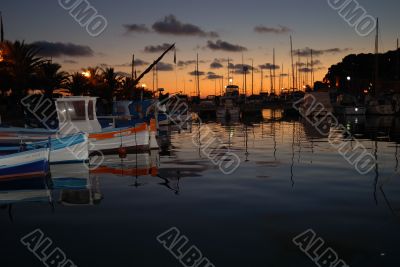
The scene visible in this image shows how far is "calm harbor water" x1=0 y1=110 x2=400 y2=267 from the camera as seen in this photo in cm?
850

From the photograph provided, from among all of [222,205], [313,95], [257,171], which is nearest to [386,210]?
[222,205]

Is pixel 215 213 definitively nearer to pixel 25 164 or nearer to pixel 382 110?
pixel 25 164

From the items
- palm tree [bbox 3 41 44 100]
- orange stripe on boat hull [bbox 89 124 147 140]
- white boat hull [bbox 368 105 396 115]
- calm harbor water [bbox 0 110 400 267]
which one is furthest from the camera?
white boat hull [bbox 368 105 396 115]

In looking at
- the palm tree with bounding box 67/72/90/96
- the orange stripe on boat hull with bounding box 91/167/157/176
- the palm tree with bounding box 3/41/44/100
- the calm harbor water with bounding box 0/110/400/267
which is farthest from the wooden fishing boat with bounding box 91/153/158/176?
the palm tree with bounding box 67/72/90/96

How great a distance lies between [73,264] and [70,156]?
11.8 meters

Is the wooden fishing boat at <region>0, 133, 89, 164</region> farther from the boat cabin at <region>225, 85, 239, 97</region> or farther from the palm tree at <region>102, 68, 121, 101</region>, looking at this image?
the boat cabin at <region>225, 85, 239, 97</region>

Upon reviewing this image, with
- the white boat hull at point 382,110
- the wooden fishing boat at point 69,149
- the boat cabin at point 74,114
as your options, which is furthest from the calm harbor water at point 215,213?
the white boat hull at point 382,110

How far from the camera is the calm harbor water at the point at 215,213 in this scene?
8500 mm

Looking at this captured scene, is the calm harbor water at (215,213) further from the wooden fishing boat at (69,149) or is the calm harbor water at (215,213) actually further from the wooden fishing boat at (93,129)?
the wooden fishing boat at (93,129)

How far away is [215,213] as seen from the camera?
11.6m

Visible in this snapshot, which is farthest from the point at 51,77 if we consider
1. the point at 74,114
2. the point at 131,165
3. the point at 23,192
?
the point at 23,192

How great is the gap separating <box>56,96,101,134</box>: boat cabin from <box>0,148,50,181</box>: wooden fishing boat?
8.49 m

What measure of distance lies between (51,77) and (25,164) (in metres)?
39.9

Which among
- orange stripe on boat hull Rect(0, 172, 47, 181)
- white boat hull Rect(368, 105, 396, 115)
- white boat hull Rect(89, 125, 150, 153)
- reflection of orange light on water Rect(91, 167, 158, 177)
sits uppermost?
white boat hull Rect(368, 105, 396, 115)
